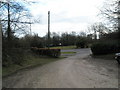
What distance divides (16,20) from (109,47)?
62.3 feet

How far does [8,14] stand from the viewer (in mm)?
14617

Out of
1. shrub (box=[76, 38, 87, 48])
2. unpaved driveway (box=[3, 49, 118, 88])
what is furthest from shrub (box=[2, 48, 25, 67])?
shrub (box=[76, 38, 87, 48])

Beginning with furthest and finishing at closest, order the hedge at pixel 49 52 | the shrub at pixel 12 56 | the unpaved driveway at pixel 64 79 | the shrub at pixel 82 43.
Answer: the shrub at pixel 82 43 → the hedge at pixel 49 52 → the shrub at pixel 12 56 → the unpaved driveway at pixel 64 79

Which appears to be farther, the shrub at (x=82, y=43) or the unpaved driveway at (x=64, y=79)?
the shrub at (x=82, y=43)

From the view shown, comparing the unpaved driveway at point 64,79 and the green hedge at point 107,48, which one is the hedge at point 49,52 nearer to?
the green hedge at point 107,48

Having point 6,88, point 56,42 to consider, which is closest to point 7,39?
point 6,88

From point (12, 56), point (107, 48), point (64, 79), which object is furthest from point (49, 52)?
point (64, 79)

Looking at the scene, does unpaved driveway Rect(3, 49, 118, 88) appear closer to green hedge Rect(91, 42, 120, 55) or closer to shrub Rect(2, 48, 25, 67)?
shrub Rect(2, 48, 25, 67)

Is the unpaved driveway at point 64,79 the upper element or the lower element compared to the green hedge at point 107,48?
lower

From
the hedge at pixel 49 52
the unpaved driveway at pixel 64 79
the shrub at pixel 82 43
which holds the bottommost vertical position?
the unpaved driveway at pixel 64 79

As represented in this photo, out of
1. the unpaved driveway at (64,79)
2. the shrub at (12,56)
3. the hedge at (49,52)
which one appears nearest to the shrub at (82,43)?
the hedge at (49,52)

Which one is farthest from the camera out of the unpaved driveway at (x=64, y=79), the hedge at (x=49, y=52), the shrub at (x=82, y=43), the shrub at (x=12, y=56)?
the shrub at (x=82, y=43)

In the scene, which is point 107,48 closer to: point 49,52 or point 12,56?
point 49,52

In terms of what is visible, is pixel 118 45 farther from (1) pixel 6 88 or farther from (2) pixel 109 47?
(1) pixel 6 88
